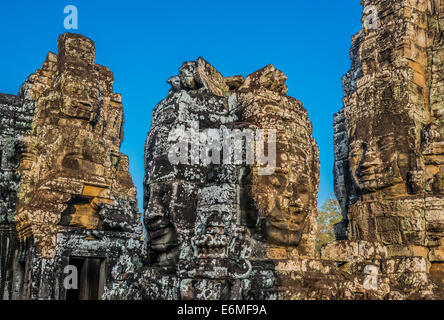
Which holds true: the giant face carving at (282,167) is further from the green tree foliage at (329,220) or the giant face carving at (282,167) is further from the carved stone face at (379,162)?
the green tree foliage at (329,220)

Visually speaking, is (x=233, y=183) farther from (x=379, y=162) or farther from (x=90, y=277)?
(x=90, y=277)

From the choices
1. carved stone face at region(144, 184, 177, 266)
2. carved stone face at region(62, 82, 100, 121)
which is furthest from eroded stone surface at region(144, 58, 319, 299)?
carved stone face at region(62, 82, 100, 121)

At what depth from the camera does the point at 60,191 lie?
11.9m

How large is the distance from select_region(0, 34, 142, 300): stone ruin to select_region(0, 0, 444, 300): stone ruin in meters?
0.04

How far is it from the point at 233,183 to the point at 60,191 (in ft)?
21.9

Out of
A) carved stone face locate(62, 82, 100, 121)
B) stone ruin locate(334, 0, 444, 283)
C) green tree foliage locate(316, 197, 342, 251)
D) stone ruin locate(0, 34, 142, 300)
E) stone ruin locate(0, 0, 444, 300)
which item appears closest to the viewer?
stone ruin locate(0, 0, 444, 300)

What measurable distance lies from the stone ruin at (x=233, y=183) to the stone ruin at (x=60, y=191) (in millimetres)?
38

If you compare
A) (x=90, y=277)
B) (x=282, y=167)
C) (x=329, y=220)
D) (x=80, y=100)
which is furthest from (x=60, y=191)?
(x=329, y=220)

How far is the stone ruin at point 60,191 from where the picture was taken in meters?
11.2

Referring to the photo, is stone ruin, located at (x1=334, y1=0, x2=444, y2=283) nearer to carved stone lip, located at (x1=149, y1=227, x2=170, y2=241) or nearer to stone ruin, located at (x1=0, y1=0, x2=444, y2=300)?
stone ruin, located at (x1=0, y1=0, x2=444, y2=300)

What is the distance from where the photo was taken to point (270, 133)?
284 inches

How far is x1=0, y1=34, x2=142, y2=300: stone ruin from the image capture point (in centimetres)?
1119
